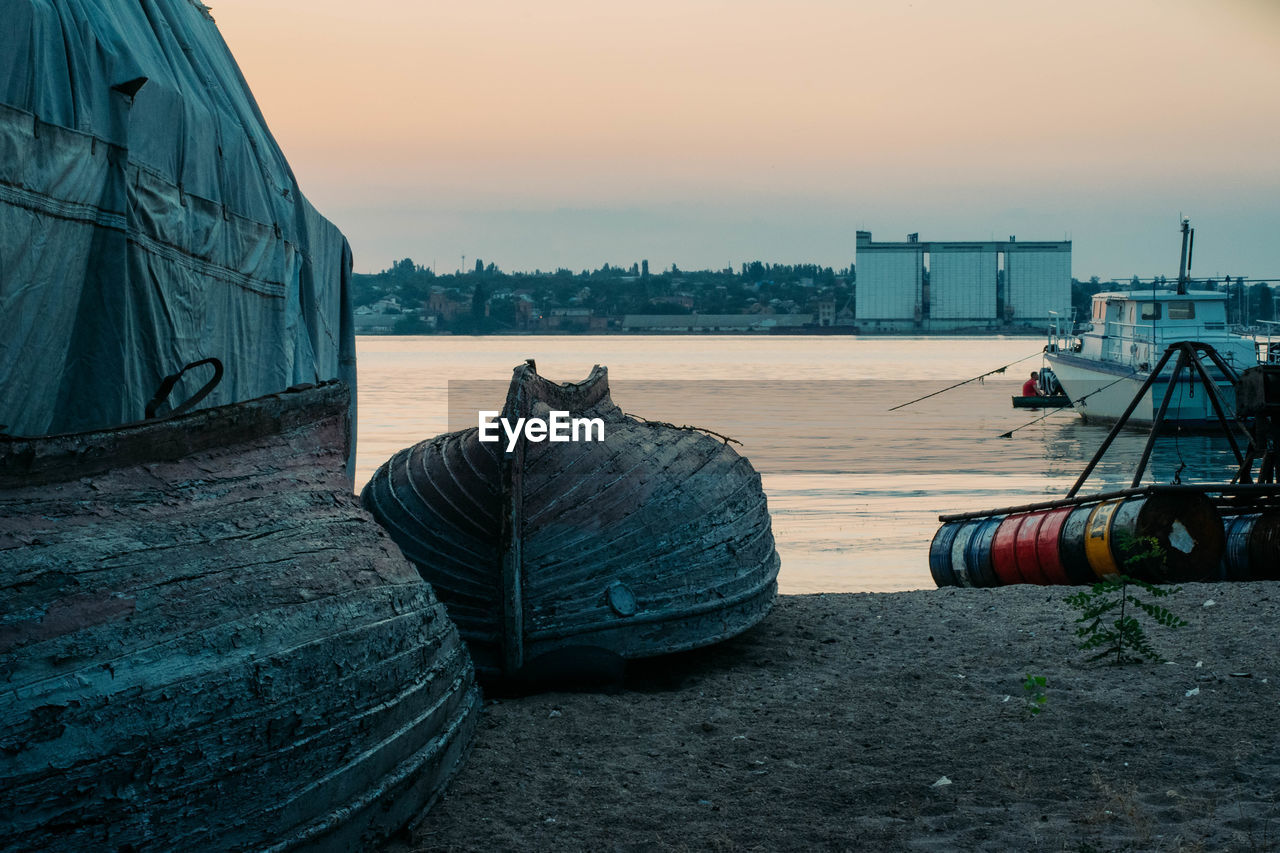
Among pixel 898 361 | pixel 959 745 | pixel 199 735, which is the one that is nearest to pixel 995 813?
pixel 959 745

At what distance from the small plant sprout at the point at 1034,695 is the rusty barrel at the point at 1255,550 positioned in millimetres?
4407

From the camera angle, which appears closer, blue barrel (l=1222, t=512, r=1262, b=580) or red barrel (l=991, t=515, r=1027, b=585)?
blue barrel (l=1222, t=512, r=1262, b=580)

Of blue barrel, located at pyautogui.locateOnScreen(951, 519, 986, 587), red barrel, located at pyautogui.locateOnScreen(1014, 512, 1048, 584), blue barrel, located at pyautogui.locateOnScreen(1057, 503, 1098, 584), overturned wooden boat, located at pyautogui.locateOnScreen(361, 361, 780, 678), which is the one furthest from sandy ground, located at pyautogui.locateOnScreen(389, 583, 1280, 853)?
blue barrel, located at pyautogui.locateOnScreen(951, 519, 986, 587)

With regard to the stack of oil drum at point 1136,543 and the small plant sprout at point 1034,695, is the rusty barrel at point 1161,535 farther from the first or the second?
the small plant sprout at point 1034,695

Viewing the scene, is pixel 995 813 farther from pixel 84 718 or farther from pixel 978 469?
pixel 978 469

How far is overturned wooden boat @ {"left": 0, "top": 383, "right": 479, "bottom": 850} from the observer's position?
296cm

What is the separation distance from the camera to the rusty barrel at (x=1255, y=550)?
9.56 metres

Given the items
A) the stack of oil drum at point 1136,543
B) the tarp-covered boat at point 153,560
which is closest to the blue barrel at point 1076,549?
the stack of oil drum at point 1136,543

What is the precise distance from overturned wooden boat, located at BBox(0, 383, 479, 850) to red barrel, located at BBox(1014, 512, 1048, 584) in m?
6.88

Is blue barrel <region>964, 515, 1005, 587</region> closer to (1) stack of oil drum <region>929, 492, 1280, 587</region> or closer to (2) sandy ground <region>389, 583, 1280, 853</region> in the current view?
(1) stack of oil drum <region>929, 492, 1280, 587</region>

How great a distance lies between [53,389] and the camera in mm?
5926

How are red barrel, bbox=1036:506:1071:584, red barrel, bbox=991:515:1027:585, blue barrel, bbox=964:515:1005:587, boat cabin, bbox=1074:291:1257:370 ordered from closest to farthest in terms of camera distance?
1. red barrel, bbox=1036:506:1071:584
2. red barrel, bbox=991:515:1027:585
3. blue barrel, bbox=964:515:1005:587
4. boat cabin, bbox=1074:291:1257:370

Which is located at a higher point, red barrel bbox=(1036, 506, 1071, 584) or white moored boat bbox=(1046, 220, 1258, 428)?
white moored boat bbox=(1046, 220, 1258, 428)

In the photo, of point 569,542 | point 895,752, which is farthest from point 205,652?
point 895,752
